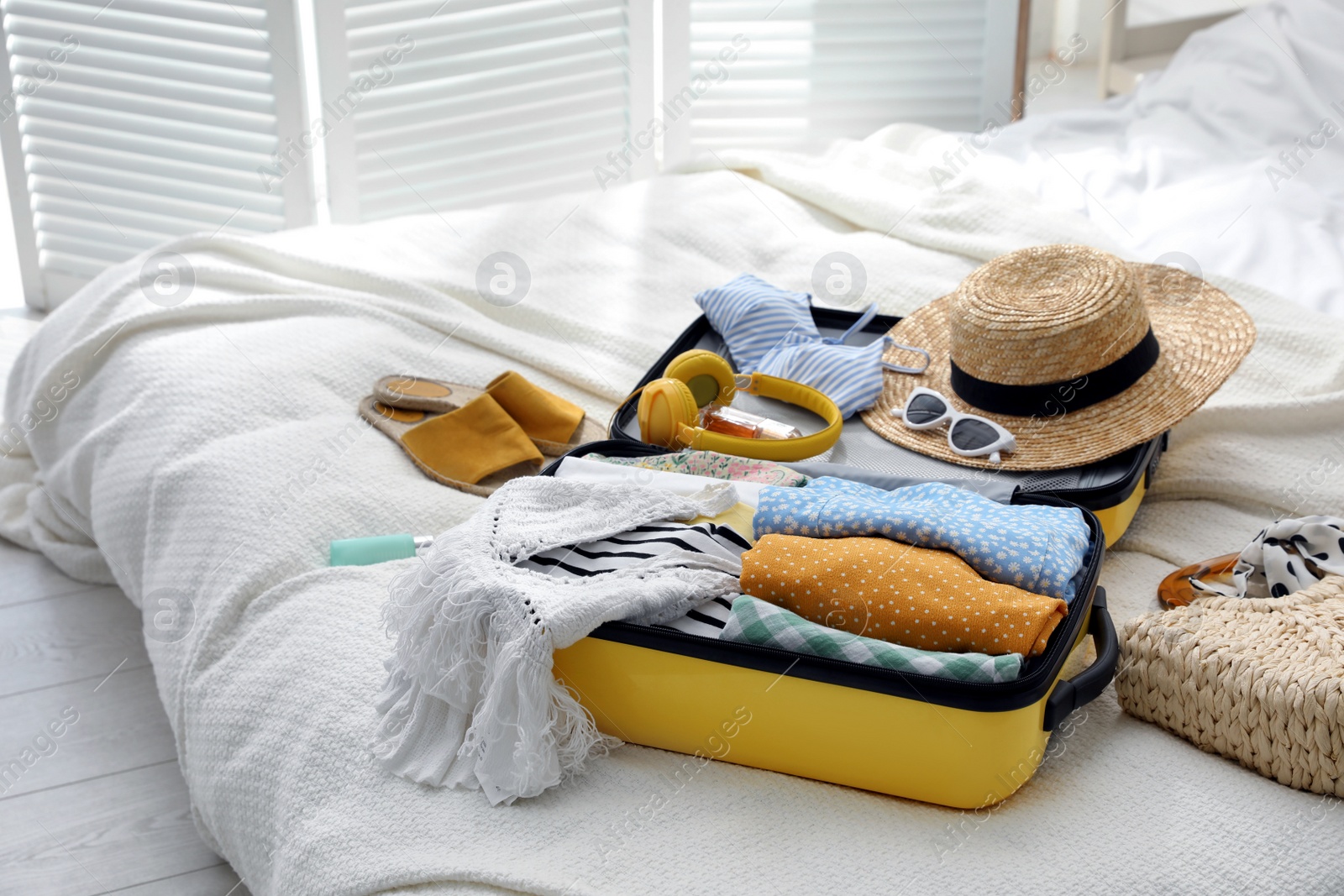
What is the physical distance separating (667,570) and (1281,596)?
0.51 metres

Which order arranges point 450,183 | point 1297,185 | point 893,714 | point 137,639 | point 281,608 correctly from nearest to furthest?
1. point 893,714
2. point 281,608
3. point 137,639
4. point 1297,185
5. point 450,183

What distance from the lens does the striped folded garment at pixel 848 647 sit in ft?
2.65

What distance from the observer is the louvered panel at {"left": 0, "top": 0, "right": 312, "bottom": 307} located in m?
2.37

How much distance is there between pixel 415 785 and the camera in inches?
35.0

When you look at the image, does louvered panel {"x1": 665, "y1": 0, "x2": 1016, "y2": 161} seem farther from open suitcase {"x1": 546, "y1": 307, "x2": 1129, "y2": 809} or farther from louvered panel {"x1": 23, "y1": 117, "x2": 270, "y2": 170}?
open suitcase {"x1": 546, "y1": 307, "x2": 1129, "y2": 809}

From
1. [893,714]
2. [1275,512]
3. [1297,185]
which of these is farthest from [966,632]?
[1297,185]

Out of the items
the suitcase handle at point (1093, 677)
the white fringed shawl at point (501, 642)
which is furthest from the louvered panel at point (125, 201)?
the suitcase handle at point (1093, 677)

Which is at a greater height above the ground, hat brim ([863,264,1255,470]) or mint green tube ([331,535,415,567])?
hat brim ([863,264,1255,470])

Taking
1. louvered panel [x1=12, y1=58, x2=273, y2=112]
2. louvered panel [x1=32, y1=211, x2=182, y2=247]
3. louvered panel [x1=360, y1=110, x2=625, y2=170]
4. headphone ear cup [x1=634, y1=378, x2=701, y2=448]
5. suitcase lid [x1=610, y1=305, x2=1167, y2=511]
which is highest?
louvered panel [x1=12, y1=58, x2=273, y2=112]

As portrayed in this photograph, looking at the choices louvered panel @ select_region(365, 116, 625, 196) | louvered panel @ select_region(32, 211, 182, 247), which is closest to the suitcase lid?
louvered panel @ select_region(365, 116, 625, 196)

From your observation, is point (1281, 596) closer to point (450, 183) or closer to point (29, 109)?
point (450, 183)

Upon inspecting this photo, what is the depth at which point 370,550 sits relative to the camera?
116 centimetres

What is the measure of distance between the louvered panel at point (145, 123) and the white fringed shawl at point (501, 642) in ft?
5.89

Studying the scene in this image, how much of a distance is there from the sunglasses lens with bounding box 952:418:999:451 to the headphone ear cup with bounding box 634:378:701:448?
10.9 inches
